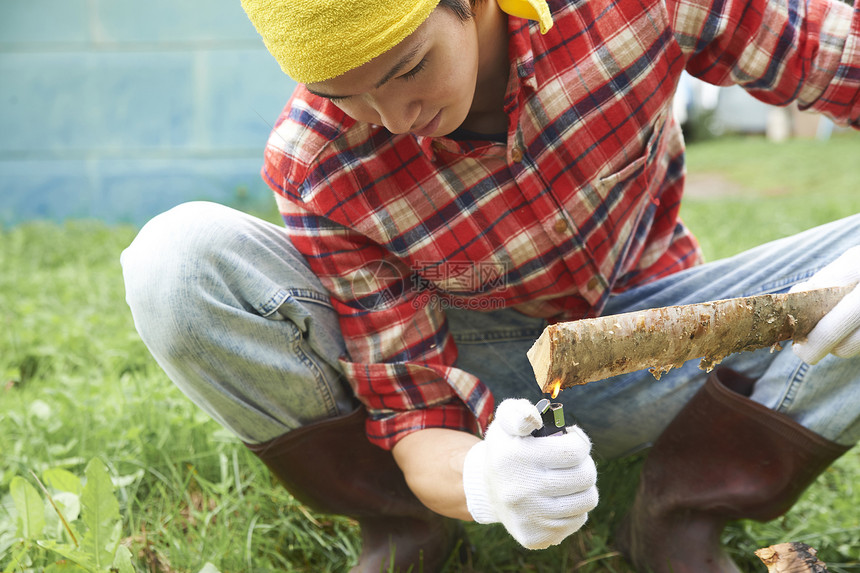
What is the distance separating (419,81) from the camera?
120cm

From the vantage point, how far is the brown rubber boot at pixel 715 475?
1.46 m

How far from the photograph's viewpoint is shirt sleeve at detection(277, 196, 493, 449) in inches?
59.0

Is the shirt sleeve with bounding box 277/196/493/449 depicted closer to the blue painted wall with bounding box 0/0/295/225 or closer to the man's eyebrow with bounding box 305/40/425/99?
the man's eyebrow with bounding box 305/40/425/99

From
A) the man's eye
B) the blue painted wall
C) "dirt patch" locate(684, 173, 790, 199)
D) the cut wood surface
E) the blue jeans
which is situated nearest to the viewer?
the cut wood surface

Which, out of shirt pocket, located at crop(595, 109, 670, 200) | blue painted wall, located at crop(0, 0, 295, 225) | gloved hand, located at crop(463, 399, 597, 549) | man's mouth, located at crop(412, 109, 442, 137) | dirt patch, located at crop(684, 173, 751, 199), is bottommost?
dirt patch, located at crop(684, 173, 751, 199)

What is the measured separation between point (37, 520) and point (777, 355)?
151cm

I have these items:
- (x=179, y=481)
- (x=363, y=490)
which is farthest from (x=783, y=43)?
(x=179, y=481)

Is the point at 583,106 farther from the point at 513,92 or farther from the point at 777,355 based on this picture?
the point at 777,355

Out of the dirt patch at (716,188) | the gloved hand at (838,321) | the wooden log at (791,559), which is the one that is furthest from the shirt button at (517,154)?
the dirt patch at (716,188)

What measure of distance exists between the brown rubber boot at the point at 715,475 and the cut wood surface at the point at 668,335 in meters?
0.26

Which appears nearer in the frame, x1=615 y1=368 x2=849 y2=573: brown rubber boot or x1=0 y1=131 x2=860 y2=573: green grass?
x1=615 y1=368 x2=849 y2=573: brown rubber boot

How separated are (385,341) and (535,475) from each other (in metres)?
0.50

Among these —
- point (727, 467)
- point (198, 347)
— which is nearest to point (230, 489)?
point (198, 347)

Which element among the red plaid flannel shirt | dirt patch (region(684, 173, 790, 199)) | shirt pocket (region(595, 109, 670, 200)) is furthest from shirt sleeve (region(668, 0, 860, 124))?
dirt patch (region(684, 173, 790, 199))
